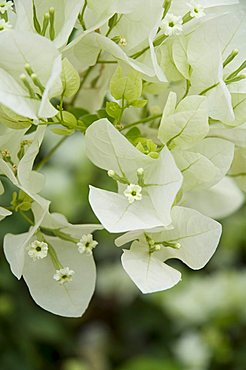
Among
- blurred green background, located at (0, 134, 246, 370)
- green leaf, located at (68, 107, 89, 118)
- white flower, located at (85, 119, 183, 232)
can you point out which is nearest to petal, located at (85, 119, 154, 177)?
white flower, located at (85, 119, 183, 232)

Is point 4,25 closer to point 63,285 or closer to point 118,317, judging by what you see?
point 63,285

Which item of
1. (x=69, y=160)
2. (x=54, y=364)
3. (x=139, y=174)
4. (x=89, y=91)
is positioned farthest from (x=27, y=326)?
(x=139, y=174)

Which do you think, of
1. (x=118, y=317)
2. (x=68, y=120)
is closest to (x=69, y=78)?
(x=68, y=120)

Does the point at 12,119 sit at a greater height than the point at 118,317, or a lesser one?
greater

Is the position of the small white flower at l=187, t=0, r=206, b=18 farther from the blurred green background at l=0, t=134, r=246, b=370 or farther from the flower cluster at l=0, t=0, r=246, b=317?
the blurred green background at l=0, t=134, r=246, b=370

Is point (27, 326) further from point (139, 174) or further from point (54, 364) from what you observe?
point (139, 174)

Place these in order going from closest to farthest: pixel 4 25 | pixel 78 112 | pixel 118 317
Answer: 1. pixel 4 25
2. pixel 78 112
3. pixel 118 317

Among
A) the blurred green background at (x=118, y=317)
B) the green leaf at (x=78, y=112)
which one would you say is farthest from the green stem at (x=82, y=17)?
the blurred green background at (x=118, y=317)
